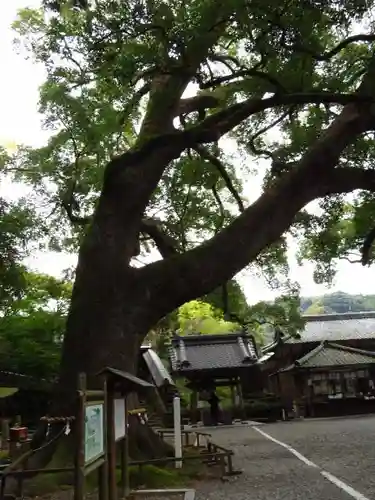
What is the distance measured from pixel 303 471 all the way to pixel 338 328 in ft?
73.9

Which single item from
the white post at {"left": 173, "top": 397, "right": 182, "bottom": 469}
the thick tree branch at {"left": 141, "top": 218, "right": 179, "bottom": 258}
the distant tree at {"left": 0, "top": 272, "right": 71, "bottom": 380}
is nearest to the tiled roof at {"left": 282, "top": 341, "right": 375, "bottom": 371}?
the distant tree at {"left": 0, "top": 272, "right": 71, "bottom": 380}

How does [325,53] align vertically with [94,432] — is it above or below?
above

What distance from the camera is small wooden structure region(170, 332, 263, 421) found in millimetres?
21203

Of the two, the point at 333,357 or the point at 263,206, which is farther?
the point at 333,357

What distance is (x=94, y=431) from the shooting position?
4.36 m

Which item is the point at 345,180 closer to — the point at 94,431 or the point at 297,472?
the point at 297,472

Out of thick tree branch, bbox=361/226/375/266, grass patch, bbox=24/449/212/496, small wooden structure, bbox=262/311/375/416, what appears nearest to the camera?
grass patch, bbox=24/449/212/496

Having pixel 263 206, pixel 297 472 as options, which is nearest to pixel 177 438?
pixel 297 472

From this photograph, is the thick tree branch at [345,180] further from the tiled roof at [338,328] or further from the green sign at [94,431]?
the tiled roof at [338,328]

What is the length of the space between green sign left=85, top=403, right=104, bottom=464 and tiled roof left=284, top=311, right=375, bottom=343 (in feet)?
71.9

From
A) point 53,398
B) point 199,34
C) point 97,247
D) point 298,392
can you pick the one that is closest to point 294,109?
point 199,34

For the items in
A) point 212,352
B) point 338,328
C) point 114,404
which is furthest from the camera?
point 338,328

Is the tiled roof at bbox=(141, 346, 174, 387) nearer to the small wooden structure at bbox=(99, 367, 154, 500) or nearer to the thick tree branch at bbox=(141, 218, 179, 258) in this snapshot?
the thick tree branch at bbox=(141, 218, 179, 258)

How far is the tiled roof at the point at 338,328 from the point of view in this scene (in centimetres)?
2720
